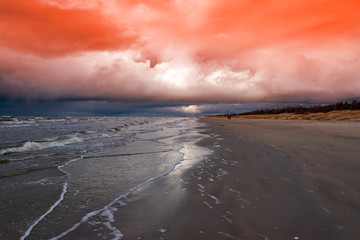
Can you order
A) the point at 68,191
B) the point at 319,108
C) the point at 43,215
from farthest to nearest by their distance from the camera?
the point at 319,108 < the point at 68,191 < the point at 43,215

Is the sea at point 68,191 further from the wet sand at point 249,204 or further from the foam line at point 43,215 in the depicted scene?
the wet sand at point 249,204

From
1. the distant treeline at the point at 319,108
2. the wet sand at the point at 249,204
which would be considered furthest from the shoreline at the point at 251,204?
the distant treeline at the point at 319,108

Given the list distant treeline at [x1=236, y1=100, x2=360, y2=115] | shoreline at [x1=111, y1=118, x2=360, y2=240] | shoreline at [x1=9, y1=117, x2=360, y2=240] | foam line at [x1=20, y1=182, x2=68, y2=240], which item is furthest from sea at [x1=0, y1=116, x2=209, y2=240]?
distant treeline at [x1=236, y1=100, x2=360, y2=115]

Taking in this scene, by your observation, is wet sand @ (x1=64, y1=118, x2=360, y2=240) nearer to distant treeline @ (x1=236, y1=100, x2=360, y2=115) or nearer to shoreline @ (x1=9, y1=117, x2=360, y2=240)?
shoreline @ (x1=9, y1=117, x2=360, y2=240)

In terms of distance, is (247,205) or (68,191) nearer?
(247,205)

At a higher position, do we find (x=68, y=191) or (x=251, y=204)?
(x=251, y=204)

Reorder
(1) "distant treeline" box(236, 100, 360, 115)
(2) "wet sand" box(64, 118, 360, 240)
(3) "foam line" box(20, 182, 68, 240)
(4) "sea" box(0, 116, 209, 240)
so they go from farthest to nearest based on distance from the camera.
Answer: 1. (1) "distant treeline" box(236, 100, 360, 115)
2. (4) "sea" box(0, 116, 209, 240)
3. (3) "foam line" box(20, 182, 68, 240)
4. (2) "wet sand" box(64, 118, 360, 240)

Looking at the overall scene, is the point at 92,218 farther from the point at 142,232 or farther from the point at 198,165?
the point at 198,165

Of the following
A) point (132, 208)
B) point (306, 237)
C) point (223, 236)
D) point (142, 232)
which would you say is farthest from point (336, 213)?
point (132, 208)

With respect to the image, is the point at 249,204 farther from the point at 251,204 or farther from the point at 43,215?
the point at 43,215

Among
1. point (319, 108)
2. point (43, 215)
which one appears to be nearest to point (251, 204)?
point (43, 215)

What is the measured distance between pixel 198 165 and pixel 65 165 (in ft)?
16.5

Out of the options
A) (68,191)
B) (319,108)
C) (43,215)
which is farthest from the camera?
(319,108)

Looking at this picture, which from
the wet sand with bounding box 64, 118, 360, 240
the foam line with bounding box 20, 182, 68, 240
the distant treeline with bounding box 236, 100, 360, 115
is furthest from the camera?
the distant treeline with bounding box 236, 100, 360, 115
